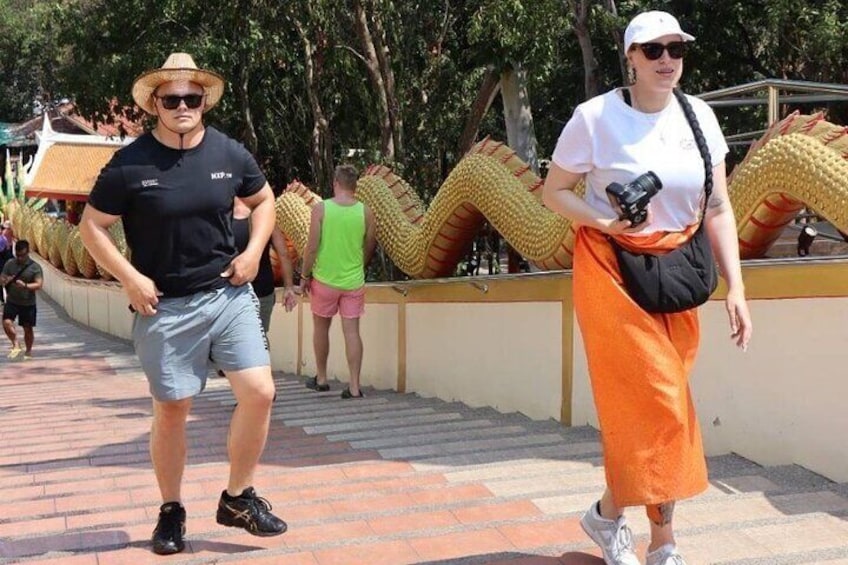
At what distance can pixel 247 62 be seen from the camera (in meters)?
15.3

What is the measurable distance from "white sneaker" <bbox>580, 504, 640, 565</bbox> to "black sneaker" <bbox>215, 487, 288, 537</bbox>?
109 cm

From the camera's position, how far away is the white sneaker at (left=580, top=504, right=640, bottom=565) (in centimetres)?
326

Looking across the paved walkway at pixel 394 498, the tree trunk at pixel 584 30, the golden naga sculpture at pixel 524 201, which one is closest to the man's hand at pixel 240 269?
the paved walkway at pixel 394 498

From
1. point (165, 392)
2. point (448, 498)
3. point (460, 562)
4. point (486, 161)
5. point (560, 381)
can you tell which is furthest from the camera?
point (486, 161)

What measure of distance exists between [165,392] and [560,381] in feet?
9.43

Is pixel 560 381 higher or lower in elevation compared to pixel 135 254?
lower

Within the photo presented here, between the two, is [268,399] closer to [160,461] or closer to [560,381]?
[160,461]

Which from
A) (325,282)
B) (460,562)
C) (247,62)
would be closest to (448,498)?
(460,562)

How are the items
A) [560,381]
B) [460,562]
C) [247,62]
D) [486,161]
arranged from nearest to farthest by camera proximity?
[460,562] → [560,381] → [486,161] → [247,62]

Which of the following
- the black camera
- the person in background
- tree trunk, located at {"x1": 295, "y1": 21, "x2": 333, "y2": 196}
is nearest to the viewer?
the black camera

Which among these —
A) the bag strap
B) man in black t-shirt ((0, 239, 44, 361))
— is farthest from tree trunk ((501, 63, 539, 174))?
the bag strap

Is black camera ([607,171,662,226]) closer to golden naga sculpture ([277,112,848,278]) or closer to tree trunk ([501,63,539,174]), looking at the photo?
golden naga sculpture ([277,112,848,278])

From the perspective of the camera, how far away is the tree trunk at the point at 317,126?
15.3 meters

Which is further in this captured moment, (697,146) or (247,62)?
(247,62)
